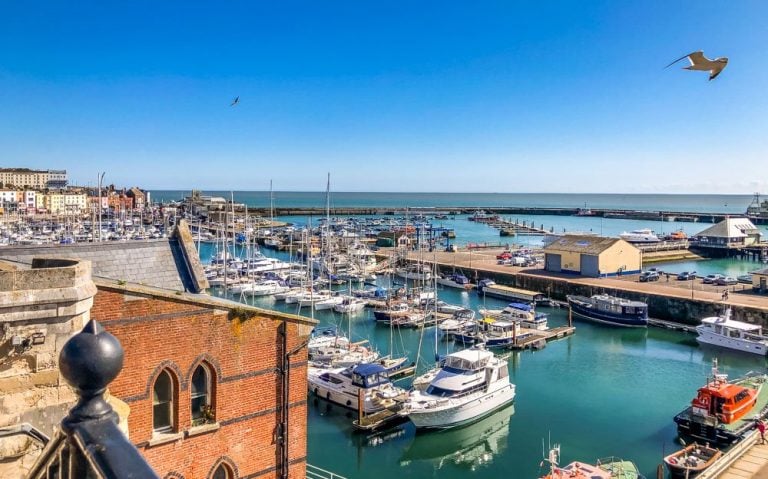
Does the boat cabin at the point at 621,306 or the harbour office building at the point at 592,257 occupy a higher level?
the harbour office building at the point at 592,257

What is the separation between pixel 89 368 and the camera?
1864mm

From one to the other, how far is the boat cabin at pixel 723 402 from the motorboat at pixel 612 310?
19.6 meters

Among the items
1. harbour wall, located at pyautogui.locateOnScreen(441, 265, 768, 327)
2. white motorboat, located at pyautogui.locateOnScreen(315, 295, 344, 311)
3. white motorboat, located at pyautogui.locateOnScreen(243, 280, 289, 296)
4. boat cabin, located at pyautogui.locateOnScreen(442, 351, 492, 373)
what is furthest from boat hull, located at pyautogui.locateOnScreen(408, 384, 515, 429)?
white motorboat, located at pyautogui.locateOnScreen(243, 280, 289, 296)

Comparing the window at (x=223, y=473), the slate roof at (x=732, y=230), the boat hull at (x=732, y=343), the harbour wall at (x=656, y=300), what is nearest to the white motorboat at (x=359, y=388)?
the window at (x=223, y=473)

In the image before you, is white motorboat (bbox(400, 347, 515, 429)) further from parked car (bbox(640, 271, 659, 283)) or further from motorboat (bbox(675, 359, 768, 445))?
parked car (bbox(640, 271, 659, 283))

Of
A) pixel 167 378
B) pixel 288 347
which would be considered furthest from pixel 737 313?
pixel 167 378

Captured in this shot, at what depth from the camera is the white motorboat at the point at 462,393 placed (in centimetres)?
2542

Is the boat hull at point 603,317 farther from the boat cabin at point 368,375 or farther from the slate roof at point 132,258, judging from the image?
the slate roof at point 132,258

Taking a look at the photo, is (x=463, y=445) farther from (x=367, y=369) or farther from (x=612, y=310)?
(x=612, y=310)

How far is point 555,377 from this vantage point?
1325 inches

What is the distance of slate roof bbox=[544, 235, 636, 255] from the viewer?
57688mm

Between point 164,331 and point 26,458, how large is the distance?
5261mm

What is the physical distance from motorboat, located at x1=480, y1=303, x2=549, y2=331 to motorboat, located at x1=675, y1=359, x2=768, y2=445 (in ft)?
60.2

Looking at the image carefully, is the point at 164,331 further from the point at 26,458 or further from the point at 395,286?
the point at 395,286
